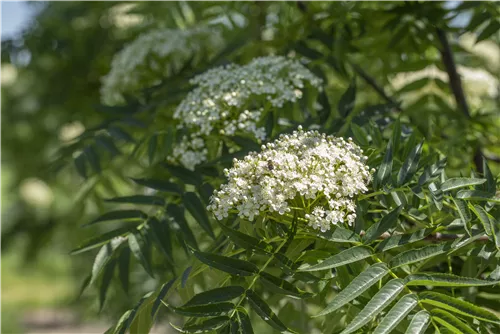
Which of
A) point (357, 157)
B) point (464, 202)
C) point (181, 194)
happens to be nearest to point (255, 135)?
point (181, 194)

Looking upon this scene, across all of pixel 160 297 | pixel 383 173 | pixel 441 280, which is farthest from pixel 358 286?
pixel 160 297

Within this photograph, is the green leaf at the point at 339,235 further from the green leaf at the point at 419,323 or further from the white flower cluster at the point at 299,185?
the green leaf at the point at 419,323

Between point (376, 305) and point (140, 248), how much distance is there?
0.66m

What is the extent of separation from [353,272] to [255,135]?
470 mm

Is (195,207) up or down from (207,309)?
down

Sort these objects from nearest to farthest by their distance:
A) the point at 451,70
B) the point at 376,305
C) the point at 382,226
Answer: the point at 376,305, the point at 382,226, the point at 451,70

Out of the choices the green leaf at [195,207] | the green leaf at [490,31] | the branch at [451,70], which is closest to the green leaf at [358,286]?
the green leaf at [195,207]

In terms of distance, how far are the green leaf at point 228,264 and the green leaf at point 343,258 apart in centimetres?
11

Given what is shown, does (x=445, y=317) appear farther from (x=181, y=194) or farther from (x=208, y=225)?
(x=181, y=194)

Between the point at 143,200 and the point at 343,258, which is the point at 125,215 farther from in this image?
the point at 343,258

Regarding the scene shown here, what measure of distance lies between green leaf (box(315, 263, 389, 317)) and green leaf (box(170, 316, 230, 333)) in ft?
0.61

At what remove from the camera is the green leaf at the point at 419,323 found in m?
1.03

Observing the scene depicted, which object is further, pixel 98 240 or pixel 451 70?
pixel 451 70

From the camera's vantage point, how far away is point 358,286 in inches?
41.4
